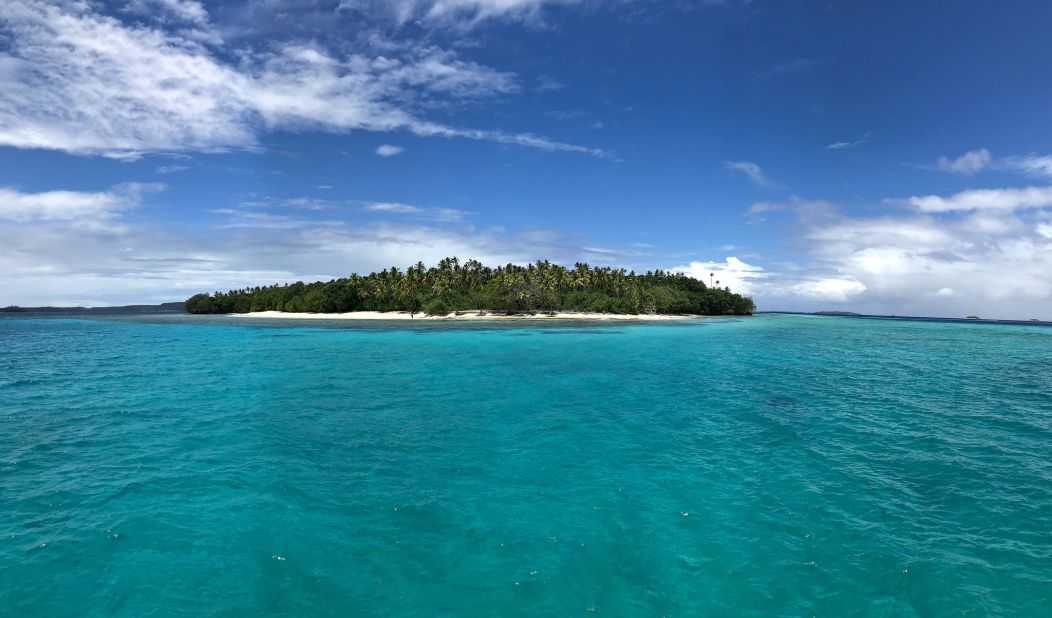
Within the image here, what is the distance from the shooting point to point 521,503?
39.6ft

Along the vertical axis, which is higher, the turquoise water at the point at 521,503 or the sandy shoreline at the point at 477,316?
the sandy shoreline at the point at 477,316

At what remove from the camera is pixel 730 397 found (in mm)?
25969

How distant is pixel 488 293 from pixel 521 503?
121 m

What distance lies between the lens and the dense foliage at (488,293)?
130 m

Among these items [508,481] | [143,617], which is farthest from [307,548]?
[508,481]

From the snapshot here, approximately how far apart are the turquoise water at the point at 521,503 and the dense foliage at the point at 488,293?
10361 cm

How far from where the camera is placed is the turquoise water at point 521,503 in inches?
331

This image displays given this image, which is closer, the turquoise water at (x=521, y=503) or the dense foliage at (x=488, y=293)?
the turquoise water at (x=521, y=503)

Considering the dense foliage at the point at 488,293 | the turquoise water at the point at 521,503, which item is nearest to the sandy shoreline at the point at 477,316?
the dense foliage at the point at 488,293

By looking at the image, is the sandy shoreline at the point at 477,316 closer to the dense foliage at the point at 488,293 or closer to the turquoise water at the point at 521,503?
the dense foliage at the point at 488,293

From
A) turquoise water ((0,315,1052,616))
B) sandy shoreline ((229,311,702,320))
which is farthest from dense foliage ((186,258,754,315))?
turquoise water ((0,315,1052,616))

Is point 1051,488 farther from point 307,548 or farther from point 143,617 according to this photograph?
point 143,617

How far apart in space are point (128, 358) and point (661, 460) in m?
46.6

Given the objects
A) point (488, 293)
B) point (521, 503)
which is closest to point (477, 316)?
point (488, 293)
